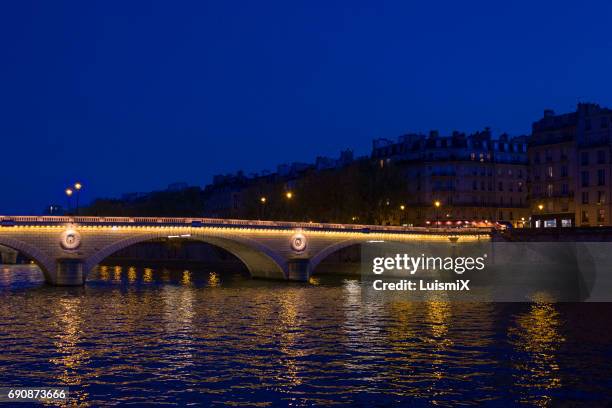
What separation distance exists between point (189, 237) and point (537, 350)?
42.3 metres

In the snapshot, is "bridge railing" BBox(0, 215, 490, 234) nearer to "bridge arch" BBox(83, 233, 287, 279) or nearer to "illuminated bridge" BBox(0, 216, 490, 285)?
"illuminated bridge" BBox(0, 216, 490, 285)

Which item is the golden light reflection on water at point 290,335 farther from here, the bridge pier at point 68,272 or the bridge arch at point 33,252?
the bridge arch at point 33,252

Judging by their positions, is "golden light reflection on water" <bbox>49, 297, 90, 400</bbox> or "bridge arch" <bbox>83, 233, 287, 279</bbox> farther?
"bridge arch" <bbox>83, 233, 287, 279</bbox>

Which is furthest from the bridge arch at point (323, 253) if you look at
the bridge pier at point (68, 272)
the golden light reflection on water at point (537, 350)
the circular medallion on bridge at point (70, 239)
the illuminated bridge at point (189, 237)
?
the golden light reflection on water at point (537, 350)

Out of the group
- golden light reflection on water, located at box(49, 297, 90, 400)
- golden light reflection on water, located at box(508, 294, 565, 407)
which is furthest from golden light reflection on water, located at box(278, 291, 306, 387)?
golden light reflection on water, located at box(508, 294, 565, 407)

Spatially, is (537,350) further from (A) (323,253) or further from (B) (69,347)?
(A) (323,253)

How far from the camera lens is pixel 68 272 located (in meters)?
64.5

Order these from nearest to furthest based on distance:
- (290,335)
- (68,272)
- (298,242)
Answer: (290,335)
(68,272)
(298,242)

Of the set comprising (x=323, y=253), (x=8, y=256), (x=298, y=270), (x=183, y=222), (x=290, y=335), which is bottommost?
(x=290, y=335)

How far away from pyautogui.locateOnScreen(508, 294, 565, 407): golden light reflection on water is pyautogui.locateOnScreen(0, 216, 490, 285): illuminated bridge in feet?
100

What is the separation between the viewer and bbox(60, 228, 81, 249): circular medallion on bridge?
64.4m

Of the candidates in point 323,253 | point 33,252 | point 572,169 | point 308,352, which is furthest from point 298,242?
point 308,352

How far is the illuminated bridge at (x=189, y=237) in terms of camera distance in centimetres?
6384

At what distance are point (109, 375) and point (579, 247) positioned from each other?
66.3 metres
